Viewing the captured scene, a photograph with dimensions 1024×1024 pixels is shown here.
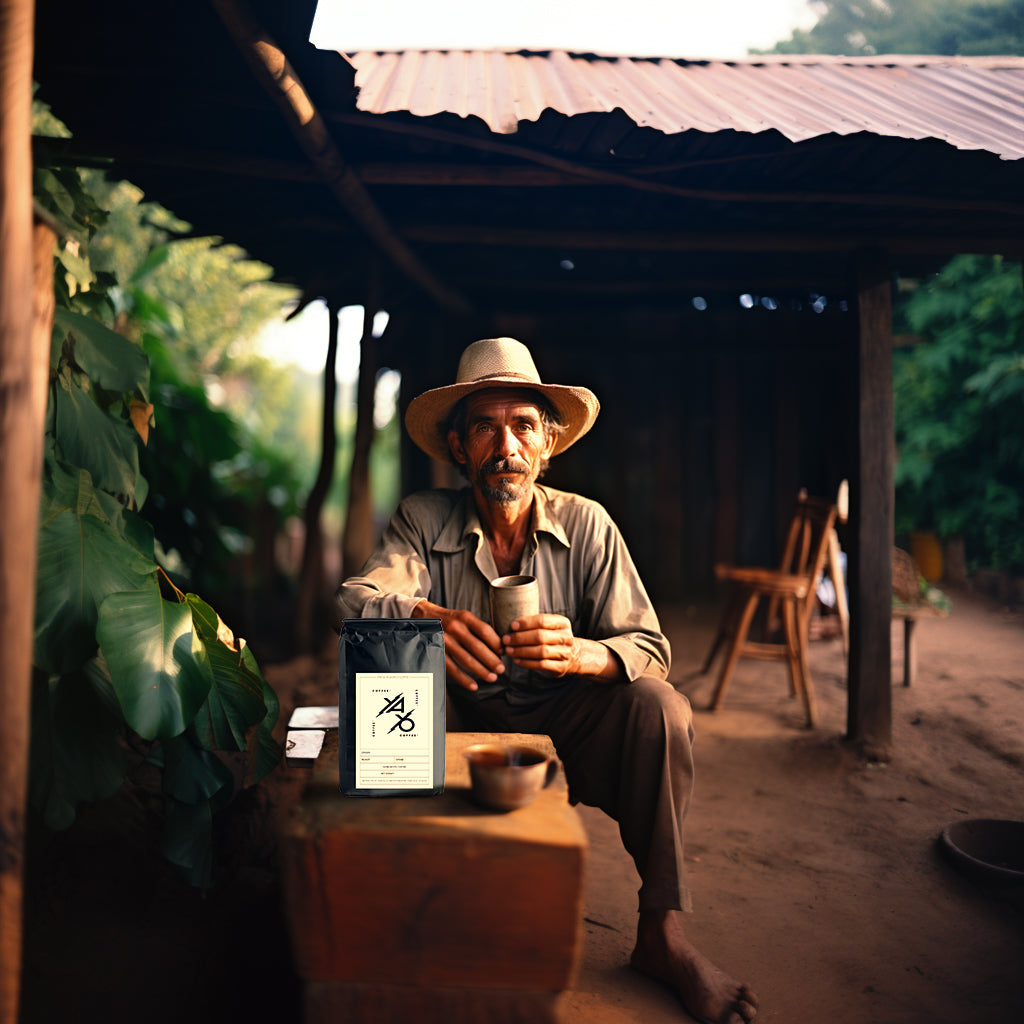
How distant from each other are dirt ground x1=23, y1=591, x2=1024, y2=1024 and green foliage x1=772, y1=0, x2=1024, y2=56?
44.0 ft

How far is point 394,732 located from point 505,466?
3.52 feet

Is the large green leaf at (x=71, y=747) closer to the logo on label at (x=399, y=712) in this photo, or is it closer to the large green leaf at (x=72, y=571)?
the large green leaf at (x=72, y=571)

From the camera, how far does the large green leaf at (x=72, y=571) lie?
1.83m

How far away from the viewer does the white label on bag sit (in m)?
1.68

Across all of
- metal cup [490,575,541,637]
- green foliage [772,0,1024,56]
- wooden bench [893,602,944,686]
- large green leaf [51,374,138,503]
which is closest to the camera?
metal cup [490,575,541,637]

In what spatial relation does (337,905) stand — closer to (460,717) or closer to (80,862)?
(460,717)

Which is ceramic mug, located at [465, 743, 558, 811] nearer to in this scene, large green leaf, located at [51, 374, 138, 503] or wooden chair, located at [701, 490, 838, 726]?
large green leaf, located at [51, 374, 138, 503]

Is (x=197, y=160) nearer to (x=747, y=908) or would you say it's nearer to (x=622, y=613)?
(x=622, y=613)

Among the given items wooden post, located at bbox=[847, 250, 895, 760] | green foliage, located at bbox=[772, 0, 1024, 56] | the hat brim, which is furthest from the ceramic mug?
green foliage, located at bbox=[772, 0, 1024, 56]

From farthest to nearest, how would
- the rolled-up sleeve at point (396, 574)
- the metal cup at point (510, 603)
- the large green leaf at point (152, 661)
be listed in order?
1. the rolled-up sleeve at point (396, 574)
2. the metal cup at point (510, 603)
3. the large green leaf at point (152, 661)

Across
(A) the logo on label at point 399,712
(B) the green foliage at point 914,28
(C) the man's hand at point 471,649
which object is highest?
(B) the green foliage at point 914,28

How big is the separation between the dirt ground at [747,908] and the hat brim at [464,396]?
130cm

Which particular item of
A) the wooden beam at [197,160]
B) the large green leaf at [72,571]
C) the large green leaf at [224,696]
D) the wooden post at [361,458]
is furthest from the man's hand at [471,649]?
the wooden post at [361,458]

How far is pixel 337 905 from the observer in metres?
1.52
